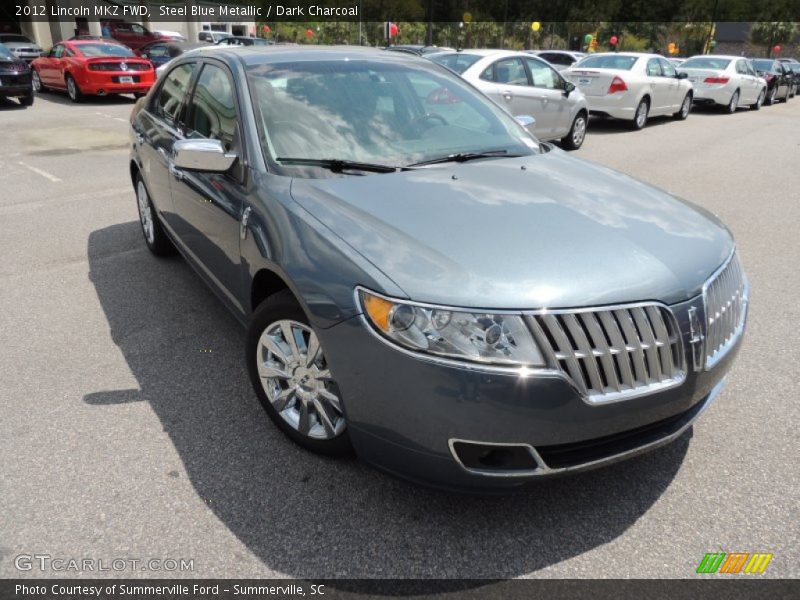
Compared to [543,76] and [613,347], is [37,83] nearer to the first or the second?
[543,76]

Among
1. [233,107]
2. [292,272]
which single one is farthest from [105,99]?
[292,272]

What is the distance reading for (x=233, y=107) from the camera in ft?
11.3

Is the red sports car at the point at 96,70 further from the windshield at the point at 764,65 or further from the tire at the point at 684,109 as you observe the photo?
the windshield at the point at 764,65

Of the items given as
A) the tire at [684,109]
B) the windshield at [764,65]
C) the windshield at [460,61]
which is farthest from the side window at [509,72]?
the windshield at [764,65]

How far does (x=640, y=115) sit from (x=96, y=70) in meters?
12.6

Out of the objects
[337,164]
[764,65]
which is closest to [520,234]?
[337,164]

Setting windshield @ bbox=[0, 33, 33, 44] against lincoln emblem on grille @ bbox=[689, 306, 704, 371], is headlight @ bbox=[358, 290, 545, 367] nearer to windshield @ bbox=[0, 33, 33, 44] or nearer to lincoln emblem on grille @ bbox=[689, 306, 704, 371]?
lincoln emblem on grille @ bbox=[689, 306, 704, 371]

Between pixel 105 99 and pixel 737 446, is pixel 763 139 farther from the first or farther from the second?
pixel 105 99

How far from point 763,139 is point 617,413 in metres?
13.6

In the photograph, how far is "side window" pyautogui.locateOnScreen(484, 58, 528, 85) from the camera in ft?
33.9

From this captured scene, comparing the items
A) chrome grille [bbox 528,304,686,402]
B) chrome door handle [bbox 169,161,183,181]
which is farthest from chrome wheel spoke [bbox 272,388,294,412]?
chrome door handle [bbox 169,161,183,181]

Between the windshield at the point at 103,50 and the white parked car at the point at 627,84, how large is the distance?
11069 mm

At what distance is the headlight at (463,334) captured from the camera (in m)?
2.14

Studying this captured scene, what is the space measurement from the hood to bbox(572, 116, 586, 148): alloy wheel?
8.34 metres
